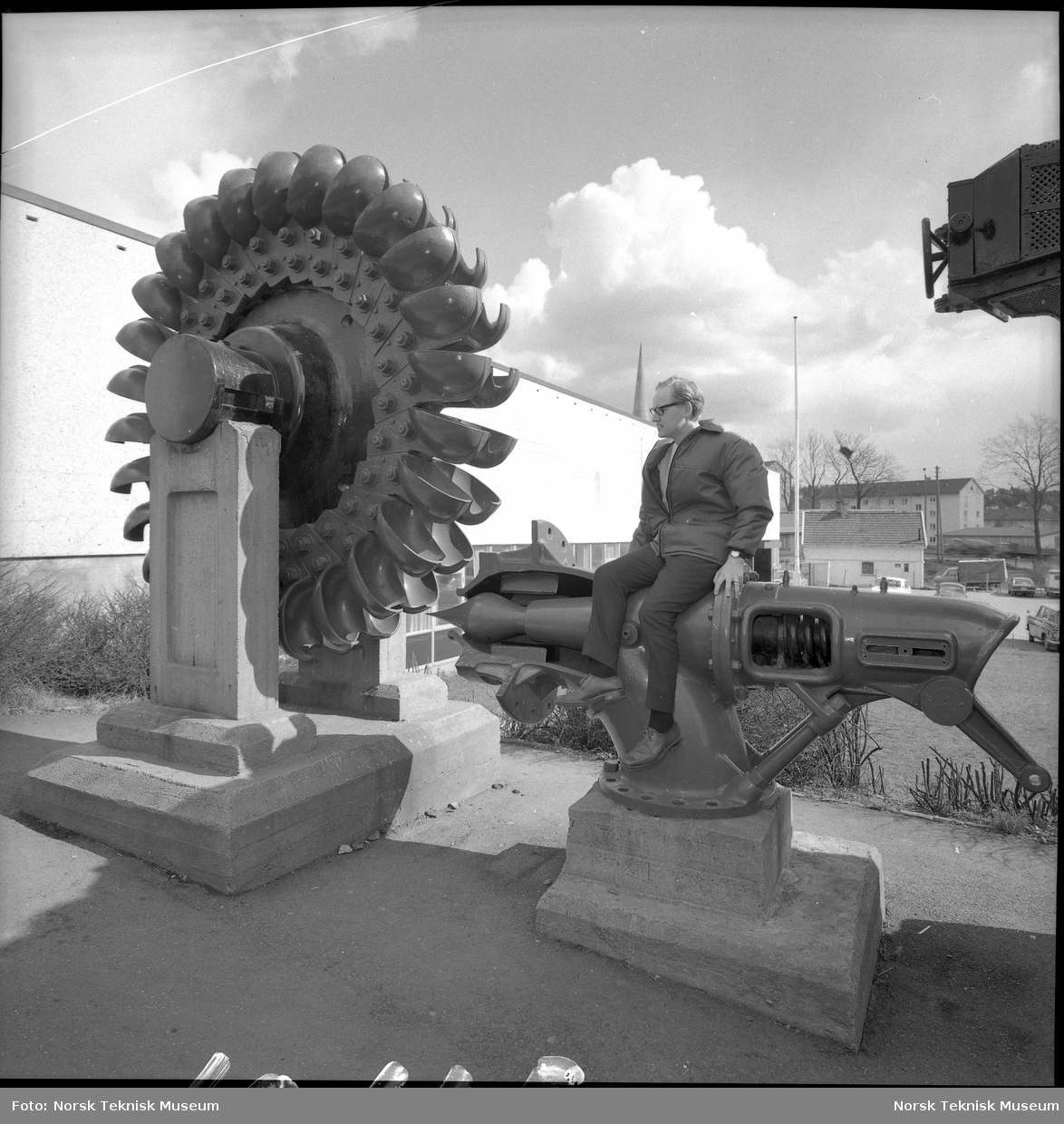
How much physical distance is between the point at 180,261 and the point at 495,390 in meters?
2.16

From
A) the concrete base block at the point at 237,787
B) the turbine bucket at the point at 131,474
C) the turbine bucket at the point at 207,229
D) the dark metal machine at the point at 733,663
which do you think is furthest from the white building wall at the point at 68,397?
the dark metal machine at the point at 733,663

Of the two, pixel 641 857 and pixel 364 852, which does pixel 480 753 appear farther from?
pixel 641 857

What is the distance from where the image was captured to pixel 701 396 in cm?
321

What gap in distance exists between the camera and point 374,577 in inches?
170

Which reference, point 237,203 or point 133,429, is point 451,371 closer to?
point 237,203

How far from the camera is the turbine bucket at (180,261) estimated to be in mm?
4797

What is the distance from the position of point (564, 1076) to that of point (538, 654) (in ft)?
5.72

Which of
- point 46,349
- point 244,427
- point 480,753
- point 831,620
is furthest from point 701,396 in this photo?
point 46,349

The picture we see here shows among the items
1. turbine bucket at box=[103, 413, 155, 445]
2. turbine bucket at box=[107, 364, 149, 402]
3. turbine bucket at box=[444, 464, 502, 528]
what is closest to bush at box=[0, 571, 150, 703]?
turbine bucket at box=[103, 413, 155, 445]

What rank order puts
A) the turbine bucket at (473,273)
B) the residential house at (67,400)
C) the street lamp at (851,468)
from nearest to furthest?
1. the turbine bucket at (473,273)
2. the residential house at (67,400)
3. the street lamp at (851,468)

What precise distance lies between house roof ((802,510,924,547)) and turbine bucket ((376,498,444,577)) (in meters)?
31.2

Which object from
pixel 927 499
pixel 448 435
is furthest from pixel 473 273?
pixel 927 499

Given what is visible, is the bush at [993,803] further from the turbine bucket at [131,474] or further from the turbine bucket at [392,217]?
the turbine bucket at [131,474]

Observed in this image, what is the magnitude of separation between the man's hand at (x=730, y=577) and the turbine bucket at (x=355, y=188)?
8.88 feet
